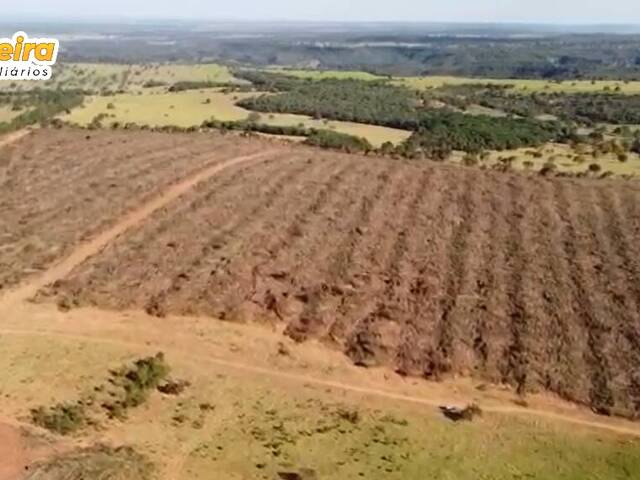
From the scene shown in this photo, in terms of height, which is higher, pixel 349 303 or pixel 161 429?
pixel 349 303

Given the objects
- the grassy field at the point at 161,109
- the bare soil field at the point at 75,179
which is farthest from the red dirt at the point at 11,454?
the grassy field at the point at 161,109

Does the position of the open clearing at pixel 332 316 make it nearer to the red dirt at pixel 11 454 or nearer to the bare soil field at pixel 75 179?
the red dirt at pixel 11 454

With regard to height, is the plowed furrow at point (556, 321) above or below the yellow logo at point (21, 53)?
below

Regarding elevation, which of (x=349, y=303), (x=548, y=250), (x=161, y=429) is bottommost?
(x=161, y=429)

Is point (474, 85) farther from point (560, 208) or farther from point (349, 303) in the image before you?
point (349, 303)

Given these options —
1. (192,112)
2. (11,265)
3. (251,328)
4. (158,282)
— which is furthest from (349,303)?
(192,112)

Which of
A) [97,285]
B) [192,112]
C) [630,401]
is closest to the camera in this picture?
[630,401]

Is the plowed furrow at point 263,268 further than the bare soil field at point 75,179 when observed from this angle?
No
